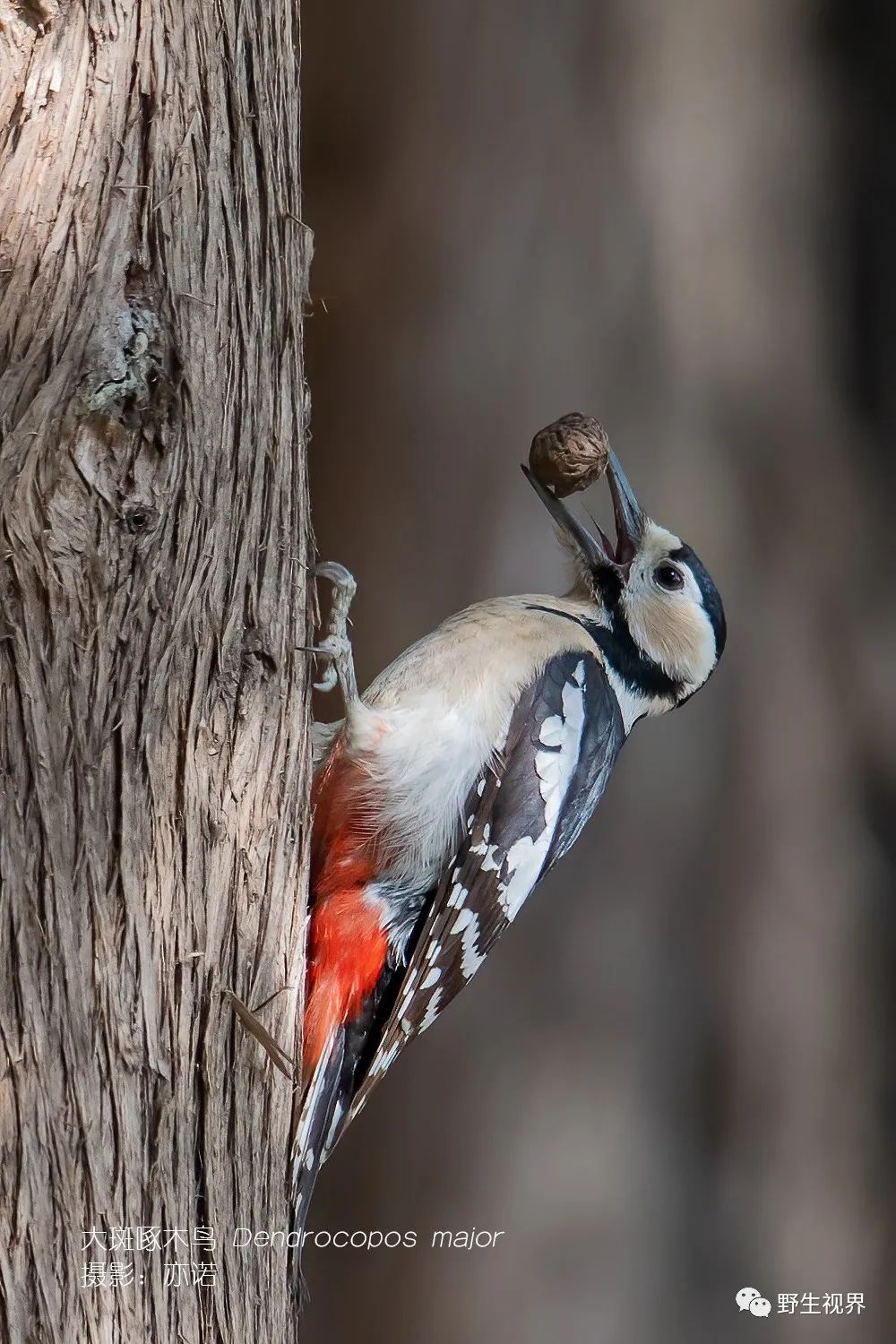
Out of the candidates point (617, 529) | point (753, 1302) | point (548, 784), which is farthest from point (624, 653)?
point (753, 1302)

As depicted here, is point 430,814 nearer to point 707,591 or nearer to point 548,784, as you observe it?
point 548,784

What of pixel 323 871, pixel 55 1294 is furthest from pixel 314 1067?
pixel 55 1294

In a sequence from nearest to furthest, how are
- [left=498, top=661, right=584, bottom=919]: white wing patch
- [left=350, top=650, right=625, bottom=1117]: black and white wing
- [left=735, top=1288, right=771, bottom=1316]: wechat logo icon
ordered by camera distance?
[left=350, top=650, right=625, bottom=1117]: black and white wing → [left=498, top=661, right=584, bottom=919]: white wing patch → [left=735, top=1288, right=771, bottom=1316]: wechat logo icon

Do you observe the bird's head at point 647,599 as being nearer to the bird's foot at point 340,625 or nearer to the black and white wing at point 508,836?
the black and white wing at point 508,836

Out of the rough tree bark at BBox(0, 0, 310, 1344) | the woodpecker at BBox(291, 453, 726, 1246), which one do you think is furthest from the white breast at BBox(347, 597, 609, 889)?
the rough tree bark at BBox(0, 0, 310, 1344)

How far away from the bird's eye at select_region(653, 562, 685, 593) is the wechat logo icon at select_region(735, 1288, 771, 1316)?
5.32ft

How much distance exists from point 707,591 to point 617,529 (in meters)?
0.20

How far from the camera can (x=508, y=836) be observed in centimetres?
192

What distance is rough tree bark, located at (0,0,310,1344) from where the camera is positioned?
1.07 m

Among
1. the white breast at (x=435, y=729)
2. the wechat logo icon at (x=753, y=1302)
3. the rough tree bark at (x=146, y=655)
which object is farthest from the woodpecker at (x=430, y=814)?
the wechat logo icon at (x=753, y=1302)

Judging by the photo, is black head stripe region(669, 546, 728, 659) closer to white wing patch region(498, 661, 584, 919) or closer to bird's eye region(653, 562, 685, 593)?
bird's eye region(653, 562, 685, 593)

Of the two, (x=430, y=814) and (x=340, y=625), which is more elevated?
(x=340, y=625)

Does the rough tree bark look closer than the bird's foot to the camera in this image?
Yes

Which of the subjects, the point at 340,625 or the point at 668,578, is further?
the point at 668,578
